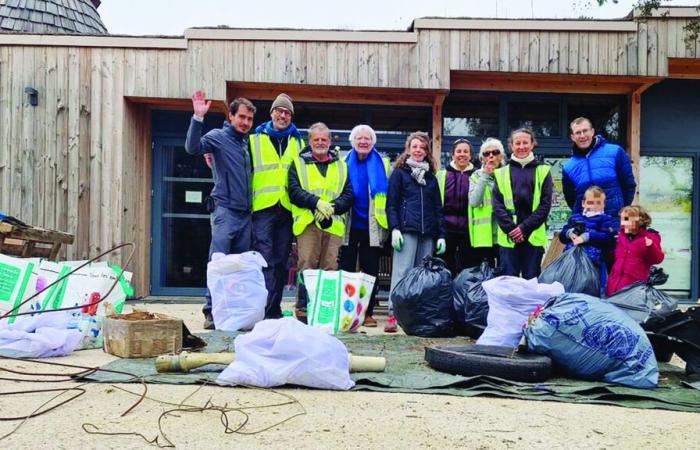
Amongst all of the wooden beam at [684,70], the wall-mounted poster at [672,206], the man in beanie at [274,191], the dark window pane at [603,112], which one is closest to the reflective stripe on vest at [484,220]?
the man in beanie at [274,191]

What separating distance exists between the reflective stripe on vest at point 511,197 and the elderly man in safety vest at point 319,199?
132 cm

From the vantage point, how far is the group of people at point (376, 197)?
5348 mm

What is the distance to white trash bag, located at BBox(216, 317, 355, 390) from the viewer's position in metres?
3.16

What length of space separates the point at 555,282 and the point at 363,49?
4.39 metres

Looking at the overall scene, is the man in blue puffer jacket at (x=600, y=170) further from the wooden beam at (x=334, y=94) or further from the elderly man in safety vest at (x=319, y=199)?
the wooden beam at (x=334, y=94)

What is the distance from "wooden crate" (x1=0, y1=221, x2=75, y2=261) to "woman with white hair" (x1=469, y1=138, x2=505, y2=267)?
442cm

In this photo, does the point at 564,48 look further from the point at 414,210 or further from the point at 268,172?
the point at 268,172

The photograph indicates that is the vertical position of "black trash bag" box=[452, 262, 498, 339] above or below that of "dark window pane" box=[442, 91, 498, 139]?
below

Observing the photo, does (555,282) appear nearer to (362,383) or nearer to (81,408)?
(362,383)

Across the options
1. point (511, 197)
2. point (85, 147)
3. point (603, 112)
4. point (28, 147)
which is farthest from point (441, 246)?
point (28, 147)

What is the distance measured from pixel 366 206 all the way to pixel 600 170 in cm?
201

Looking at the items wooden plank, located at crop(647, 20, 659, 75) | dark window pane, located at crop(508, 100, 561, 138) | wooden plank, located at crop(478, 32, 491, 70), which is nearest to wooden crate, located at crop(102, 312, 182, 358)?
wooden plank, located at crop(478, 32, 491, 70)

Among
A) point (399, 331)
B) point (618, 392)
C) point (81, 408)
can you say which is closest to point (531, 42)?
point (399, 331)

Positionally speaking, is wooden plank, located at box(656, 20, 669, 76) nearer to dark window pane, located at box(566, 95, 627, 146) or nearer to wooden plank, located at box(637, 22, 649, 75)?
wooden plank, located at box(637, 22, 649, 75)
